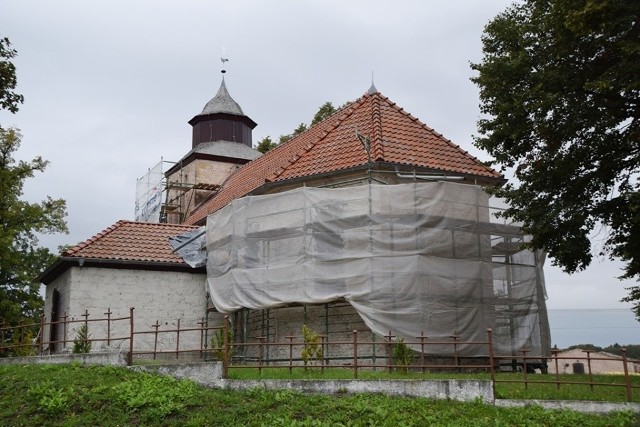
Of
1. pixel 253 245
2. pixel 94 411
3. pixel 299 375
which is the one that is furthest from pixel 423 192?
pixel 94 411

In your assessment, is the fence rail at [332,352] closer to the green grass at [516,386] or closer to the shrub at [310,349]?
the shrub at [310,349]

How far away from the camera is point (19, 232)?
3347cm

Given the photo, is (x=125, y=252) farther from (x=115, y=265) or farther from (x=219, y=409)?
(x=219, y=409)

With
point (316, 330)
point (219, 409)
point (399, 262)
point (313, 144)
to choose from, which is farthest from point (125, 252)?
point (219, 409)

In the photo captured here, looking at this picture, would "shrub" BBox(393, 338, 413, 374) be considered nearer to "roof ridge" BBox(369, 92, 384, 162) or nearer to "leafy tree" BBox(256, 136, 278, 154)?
"roof ridge" BBox(369, 92, 384, 162)

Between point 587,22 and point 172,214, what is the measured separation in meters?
26.7

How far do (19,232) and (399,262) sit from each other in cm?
2241

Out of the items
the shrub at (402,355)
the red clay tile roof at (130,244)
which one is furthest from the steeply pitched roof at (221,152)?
the shrub at (402,355)

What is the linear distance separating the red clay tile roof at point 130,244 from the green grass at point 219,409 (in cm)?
799

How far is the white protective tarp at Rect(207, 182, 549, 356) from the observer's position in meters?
17.8

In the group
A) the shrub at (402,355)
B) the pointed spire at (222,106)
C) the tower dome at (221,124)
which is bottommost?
the shrub at (402,355)

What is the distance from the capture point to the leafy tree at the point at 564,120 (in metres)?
14.9

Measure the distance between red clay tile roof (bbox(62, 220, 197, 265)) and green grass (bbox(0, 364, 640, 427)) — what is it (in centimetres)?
799

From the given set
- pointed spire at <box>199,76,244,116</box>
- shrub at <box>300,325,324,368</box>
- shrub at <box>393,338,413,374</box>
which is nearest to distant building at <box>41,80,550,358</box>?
shrub at <box>393,338,413,374</box>
